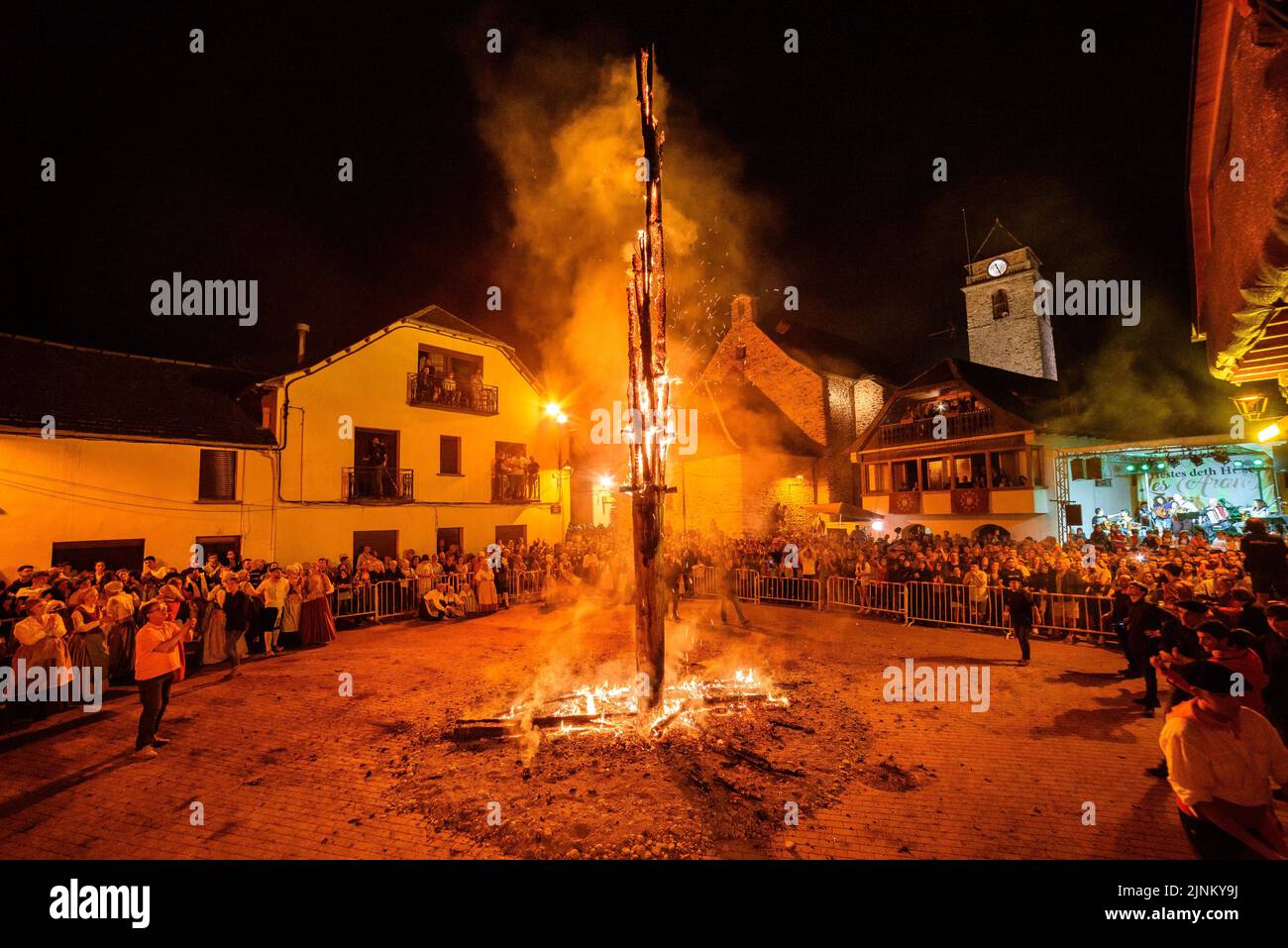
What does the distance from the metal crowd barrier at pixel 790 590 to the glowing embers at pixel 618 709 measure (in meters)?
7.30

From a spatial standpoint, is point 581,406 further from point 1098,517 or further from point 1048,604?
point 1098,517

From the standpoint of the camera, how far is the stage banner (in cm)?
2328

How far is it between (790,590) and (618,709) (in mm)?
9766

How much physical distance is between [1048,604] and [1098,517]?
15.9m

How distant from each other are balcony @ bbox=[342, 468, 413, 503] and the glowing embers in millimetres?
13008

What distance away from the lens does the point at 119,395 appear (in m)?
15.4

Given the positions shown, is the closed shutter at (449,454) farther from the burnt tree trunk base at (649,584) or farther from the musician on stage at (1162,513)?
the musician on stage at (1162,513)

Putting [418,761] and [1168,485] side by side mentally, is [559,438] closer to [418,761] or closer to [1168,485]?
[418,761]

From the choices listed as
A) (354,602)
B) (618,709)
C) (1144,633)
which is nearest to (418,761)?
(618,709)

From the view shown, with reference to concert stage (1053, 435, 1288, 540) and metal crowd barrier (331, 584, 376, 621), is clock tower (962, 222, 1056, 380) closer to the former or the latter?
concert stage (1053, 435, 1288, 540)

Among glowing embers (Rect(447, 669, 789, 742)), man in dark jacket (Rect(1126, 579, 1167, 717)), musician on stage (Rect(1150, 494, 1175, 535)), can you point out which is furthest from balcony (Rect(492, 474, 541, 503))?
musician on stage (Rect(1150, 494, 1175, 535))

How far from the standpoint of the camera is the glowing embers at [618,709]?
7.38 meters

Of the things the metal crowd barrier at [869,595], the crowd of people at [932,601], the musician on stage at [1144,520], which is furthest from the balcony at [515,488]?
the musician on stage at [1144,520]

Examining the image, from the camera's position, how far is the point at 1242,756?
3.16m
